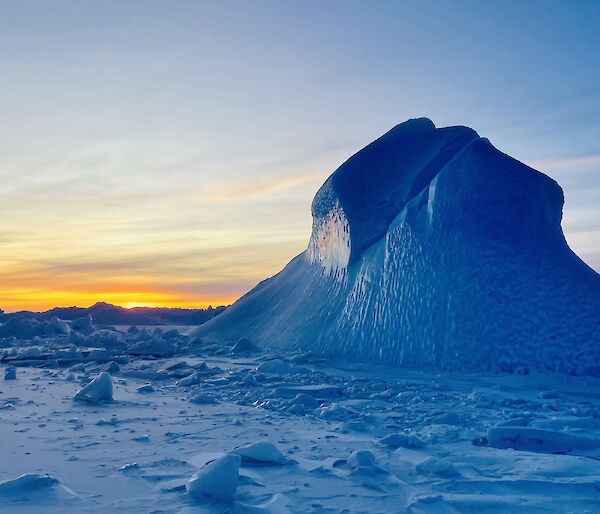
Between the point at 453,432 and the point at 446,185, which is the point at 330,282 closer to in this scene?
the point at 446,185

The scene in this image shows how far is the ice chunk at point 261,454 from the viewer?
269 cm

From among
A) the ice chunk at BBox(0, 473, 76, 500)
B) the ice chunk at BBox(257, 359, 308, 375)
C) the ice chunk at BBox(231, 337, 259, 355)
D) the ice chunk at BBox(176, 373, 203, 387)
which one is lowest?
the ice chunk at BBox(0, 473, 76, 500)

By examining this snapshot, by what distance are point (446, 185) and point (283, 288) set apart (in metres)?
4.11

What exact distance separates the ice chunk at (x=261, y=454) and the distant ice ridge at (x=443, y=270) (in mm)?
3945

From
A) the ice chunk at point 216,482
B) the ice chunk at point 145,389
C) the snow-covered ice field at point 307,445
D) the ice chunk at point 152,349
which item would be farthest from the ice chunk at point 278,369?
the ice chunk at point 216,482

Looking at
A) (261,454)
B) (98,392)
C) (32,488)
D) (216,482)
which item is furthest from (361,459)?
(98,392)

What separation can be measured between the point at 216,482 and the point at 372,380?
11.8 feet

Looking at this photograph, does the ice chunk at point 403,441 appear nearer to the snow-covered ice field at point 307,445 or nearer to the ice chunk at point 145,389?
the snow-covered ice field at point 307,445

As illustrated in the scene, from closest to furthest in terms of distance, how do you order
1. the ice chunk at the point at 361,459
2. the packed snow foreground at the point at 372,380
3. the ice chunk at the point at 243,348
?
the packed snow foreground at the point at 372,380 < the ice chunk at the point at 361,459 < the ice chunk at the point at 243,348

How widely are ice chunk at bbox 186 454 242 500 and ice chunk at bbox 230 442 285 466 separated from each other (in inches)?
17.1

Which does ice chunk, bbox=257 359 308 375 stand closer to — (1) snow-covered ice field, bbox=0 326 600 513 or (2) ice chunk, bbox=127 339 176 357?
(1) snow-covered ice field, bbox=0 326 600 513

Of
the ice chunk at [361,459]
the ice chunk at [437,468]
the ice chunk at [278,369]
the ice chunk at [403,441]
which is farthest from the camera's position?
the ice chunk at [278,369]

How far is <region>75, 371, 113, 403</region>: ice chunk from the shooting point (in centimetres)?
439

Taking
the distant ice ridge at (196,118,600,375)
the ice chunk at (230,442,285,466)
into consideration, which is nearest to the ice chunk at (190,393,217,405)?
the ice chunk at (230,442,285,466)
